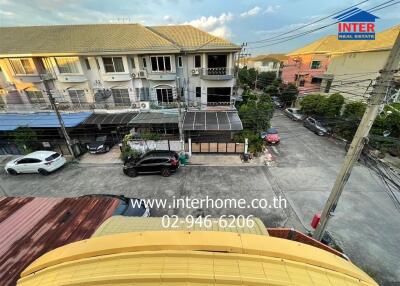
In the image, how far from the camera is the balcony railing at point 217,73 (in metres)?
16.6

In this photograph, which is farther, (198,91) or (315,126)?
(315,126)

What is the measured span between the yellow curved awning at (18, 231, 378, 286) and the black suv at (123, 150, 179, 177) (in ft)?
30.6

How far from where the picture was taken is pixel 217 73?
56.4 feet

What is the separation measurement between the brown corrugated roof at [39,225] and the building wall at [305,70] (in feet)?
88.9

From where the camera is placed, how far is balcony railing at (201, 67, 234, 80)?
16.6 meters

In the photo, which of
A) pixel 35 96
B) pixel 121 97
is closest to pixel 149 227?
pixel 121 97

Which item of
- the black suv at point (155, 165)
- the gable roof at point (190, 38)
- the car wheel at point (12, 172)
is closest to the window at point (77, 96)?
the car wheel at point (12, 172)

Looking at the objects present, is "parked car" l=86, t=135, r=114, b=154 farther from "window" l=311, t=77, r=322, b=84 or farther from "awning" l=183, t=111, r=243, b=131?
"window" l=311, t=77, r=322, b=84

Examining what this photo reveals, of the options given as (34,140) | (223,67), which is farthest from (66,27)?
(223,67)

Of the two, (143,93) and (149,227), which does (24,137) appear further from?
(149,227)

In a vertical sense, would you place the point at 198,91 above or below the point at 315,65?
below

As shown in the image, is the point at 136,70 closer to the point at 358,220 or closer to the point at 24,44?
the point at 24,44

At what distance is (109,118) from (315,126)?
70.8 ft

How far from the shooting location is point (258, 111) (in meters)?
16.8
